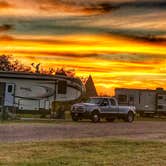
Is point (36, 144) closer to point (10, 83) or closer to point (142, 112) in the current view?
point (10, 83)

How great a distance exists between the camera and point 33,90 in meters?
35.8

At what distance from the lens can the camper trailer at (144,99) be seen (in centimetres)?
4653

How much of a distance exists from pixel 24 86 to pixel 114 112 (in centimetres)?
639

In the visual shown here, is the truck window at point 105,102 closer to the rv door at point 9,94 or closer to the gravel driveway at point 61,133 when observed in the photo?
the rv door at point 9,94

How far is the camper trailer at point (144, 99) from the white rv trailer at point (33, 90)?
1051cm

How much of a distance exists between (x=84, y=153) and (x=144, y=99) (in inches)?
1336

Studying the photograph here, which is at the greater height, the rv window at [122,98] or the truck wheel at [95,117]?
the rv window at [122,98]

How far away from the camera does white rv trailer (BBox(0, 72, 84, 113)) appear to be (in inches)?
1384

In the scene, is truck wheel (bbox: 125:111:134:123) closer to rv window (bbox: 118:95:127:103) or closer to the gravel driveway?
rv window (bbox: 118:95:127:103)

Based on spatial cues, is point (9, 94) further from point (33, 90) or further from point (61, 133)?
point (61, 133)

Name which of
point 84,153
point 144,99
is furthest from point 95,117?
point 84,153

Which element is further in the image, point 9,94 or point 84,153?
point 9,94

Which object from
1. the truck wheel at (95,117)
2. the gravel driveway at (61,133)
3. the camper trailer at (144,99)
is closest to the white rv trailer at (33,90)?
the truck wheel at (95,117)

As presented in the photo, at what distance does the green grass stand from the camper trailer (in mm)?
29742
